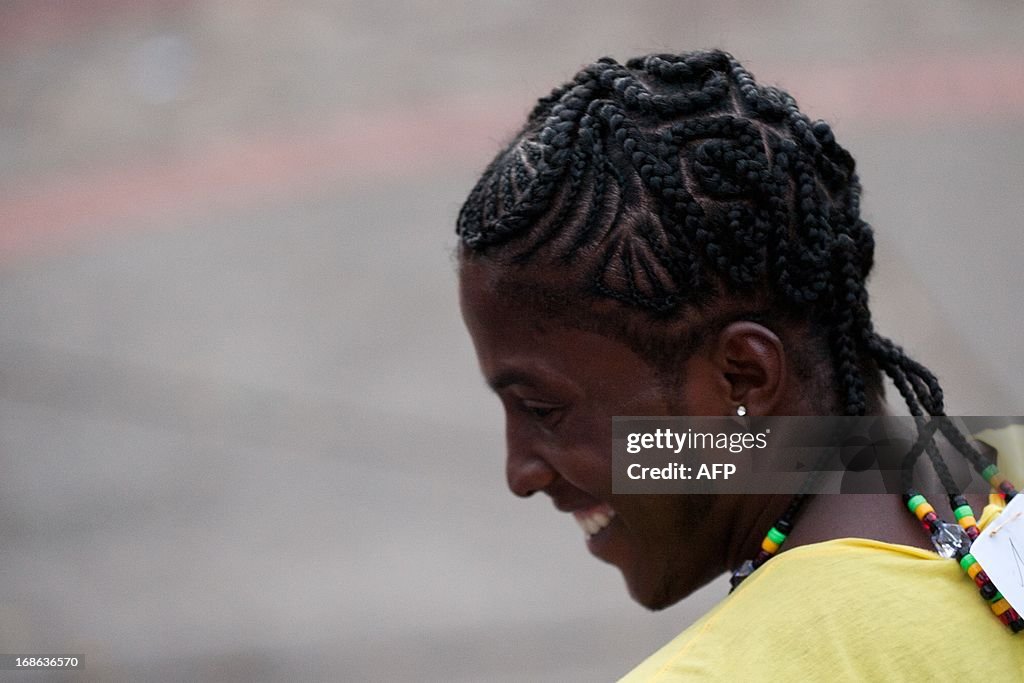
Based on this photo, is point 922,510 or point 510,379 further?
point 510,379

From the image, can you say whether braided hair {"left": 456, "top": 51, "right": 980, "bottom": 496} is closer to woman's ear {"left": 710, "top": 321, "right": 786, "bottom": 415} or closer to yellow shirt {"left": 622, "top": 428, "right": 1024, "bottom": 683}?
woman's ear {"left": 710, "top": 321, "right": 786, "bottom": 415}

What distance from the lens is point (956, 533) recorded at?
4.93 ft

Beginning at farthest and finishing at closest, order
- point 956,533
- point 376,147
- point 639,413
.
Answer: point 376,147, point 639,413, point 956,533

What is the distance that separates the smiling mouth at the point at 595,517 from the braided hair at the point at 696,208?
1.12 feet

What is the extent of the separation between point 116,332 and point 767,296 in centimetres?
465

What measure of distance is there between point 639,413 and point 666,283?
18cm

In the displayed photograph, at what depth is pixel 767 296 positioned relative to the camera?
1611mm

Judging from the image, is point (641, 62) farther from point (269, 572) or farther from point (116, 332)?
point (116, 332)

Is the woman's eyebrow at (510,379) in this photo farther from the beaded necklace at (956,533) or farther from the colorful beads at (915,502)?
the colorful beads at (915,502)

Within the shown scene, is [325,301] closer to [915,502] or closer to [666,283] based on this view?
[666,283]

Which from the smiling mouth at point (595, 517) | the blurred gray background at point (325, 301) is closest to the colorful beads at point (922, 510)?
the smiling mouth at point (595, 517)

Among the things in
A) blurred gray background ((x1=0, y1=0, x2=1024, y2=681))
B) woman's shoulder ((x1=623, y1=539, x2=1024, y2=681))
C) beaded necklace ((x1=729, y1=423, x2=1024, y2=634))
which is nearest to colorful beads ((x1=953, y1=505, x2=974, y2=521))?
beaded necklace ((x1=729, y1=423, x2=1024, y2=634))

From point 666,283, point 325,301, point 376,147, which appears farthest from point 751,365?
point 376,147

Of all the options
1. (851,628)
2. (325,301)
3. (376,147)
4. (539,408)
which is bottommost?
(851,628)
